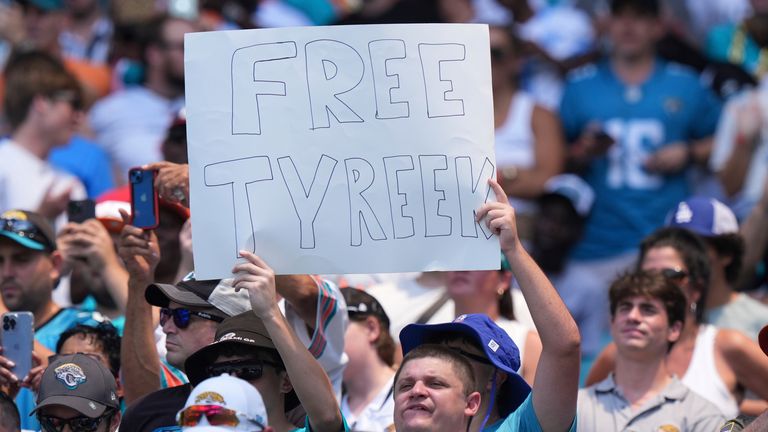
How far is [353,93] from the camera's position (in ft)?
15.4

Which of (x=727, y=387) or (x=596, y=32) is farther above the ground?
(x=596, y=32)

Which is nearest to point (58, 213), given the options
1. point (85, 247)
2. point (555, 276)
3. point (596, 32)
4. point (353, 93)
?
point (85, 247)

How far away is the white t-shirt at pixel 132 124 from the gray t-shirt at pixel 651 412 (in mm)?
4654

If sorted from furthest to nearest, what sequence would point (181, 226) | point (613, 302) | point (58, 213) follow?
point (58, 213) → point (181, 226) → point (613, 302)

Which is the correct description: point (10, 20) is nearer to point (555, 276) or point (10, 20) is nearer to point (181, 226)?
point (555, 276)

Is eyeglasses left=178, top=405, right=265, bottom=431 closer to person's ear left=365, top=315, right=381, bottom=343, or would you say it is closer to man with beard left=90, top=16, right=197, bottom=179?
person's ear left=365, top=315, right=381, bottom=343

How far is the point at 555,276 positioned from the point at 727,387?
9.19ft

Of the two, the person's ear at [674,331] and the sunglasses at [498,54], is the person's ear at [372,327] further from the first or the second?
the sunglasses at [498,54]

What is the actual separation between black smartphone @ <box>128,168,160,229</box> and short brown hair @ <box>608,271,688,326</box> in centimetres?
181

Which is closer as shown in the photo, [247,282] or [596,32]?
[247,282]

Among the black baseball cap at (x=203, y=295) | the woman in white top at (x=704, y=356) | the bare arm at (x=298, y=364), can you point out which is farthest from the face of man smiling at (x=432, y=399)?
the woman in white top at (x=704, y=356)

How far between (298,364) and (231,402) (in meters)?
0.54

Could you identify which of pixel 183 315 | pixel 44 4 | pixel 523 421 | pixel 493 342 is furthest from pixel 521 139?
pixel 523 421

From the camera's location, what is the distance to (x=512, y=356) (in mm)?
4625
